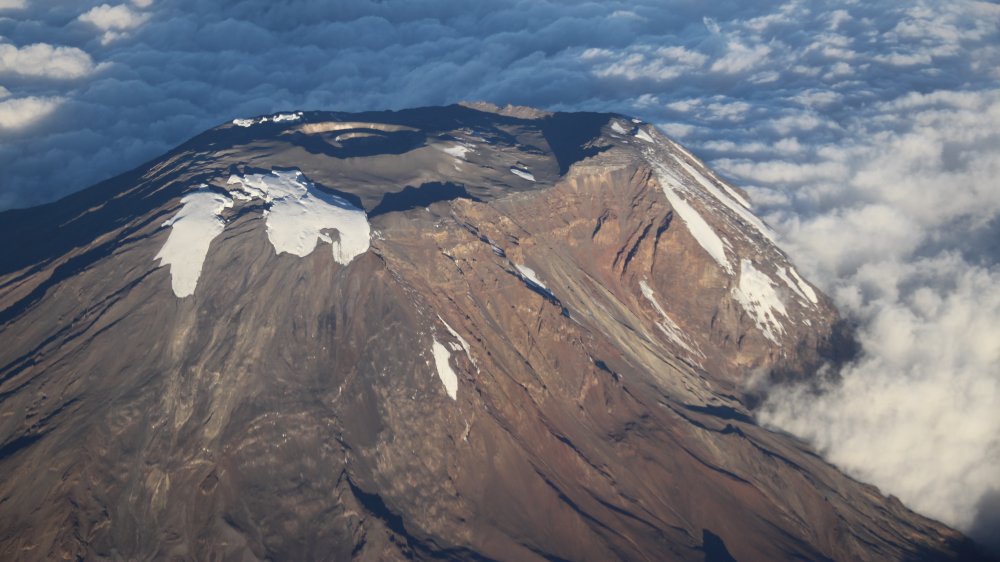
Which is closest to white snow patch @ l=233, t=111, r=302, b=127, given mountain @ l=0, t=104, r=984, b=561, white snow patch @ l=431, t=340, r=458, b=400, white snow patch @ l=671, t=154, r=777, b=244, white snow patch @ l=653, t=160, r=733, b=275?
mountain @ l=0, t=104, r=984, b=561

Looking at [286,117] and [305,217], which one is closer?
[305,217]

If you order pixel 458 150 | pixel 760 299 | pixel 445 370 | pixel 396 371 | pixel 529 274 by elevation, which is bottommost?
pixel 760 299

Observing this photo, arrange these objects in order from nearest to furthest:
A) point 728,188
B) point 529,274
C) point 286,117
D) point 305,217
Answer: point 305,217, point 529,274, point 286,117, point 728,188

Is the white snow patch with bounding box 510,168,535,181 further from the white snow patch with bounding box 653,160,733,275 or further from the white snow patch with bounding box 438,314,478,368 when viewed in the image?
the white snow patch with bounding box 438,314,478,368

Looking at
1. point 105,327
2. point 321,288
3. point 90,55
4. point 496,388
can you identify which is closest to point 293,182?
point 321,288

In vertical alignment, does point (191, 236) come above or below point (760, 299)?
above

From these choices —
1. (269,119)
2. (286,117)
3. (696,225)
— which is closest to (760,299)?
(696,225)

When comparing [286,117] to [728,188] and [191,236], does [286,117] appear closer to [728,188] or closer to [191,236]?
[191,236]

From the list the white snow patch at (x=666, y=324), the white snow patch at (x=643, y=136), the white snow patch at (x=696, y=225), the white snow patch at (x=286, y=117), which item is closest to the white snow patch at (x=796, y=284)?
the white snow patch at (x=696, y=225)

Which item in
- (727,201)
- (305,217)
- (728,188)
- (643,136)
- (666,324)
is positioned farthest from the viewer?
(728,188)
